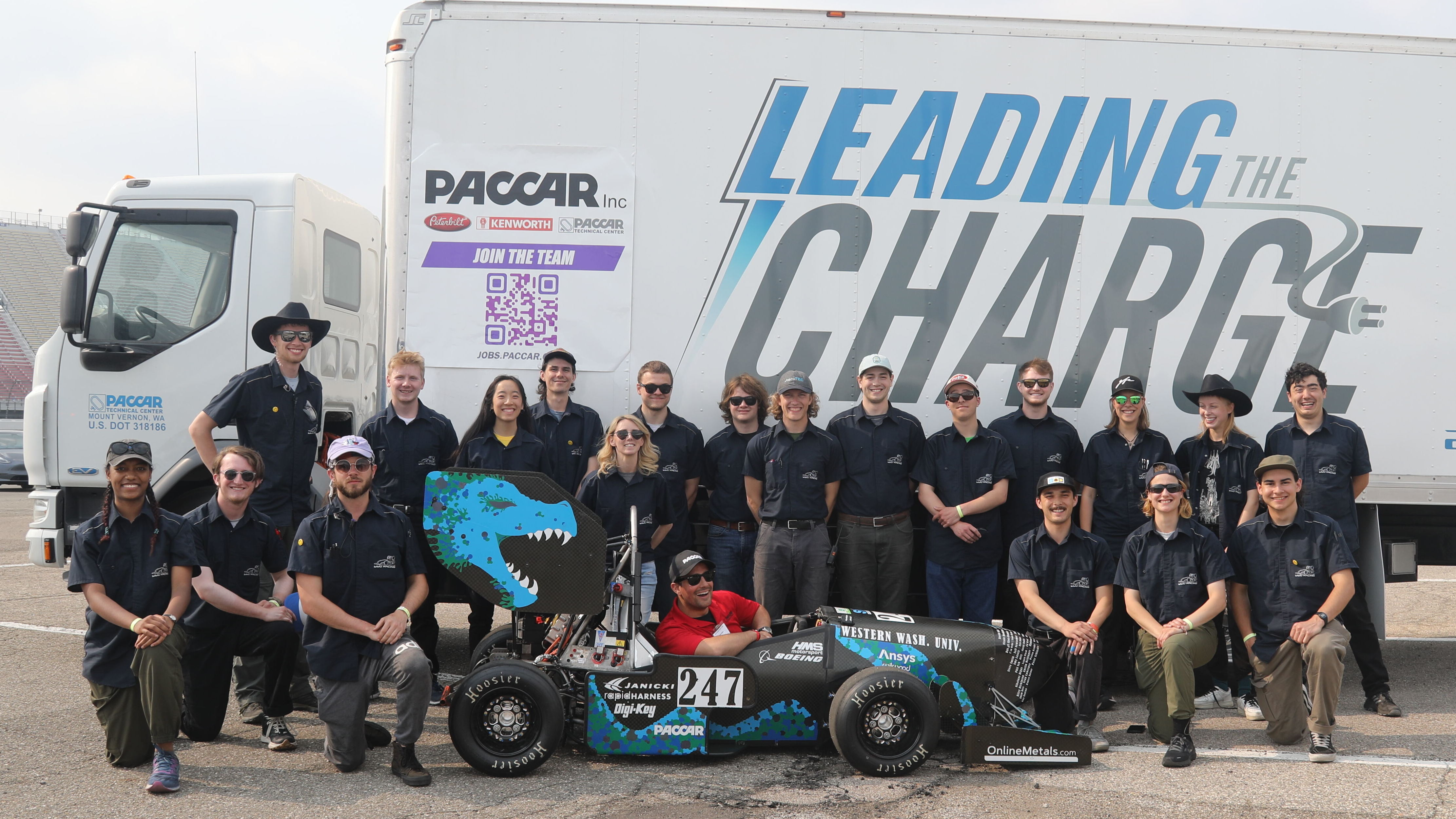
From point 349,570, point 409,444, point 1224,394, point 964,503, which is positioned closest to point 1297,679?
point 1224,394

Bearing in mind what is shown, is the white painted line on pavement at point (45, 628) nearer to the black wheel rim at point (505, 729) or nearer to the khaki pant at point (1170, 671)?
the black wheel rim at point (505, 729)

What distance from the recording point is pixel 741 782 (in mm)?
4324

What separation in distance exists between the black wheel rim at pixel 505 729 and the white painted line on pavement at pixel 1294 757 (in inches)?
111

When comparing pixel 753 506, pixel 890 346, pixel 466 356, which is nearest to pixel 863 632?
pixel 753 506

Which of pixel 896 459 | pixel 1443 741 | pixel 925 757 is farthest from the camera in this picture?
pixel 896 459

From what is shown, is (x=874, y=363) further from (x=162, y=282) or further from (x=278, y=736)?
(x=162, y=282)

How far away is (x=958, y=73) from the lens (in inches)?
223

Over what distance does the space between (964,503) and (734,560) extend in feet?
Answer: 4.34

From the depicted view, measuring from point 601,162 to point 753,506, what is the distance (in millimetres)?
2131

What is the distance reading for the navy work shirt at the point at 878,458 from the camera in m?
5.56

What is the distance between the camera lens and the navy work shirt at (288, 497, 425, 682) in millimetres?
4430

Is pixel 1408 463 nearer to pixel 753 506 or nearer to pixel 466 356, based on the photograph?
pixel 753 506

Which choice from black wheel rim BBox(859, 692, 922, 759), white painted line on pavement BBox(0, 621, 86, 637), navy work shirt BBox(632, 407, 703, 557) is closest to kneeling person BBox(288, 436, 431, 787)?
navy work shirt BBox(632, 407, 703, 557)

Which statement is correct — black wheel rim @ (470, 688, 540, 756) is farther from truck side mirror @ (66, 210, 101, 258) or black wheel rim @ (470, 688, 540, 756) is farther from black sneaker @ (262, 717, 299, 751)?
truck side mirror @ (66, 210, 101, 258)
